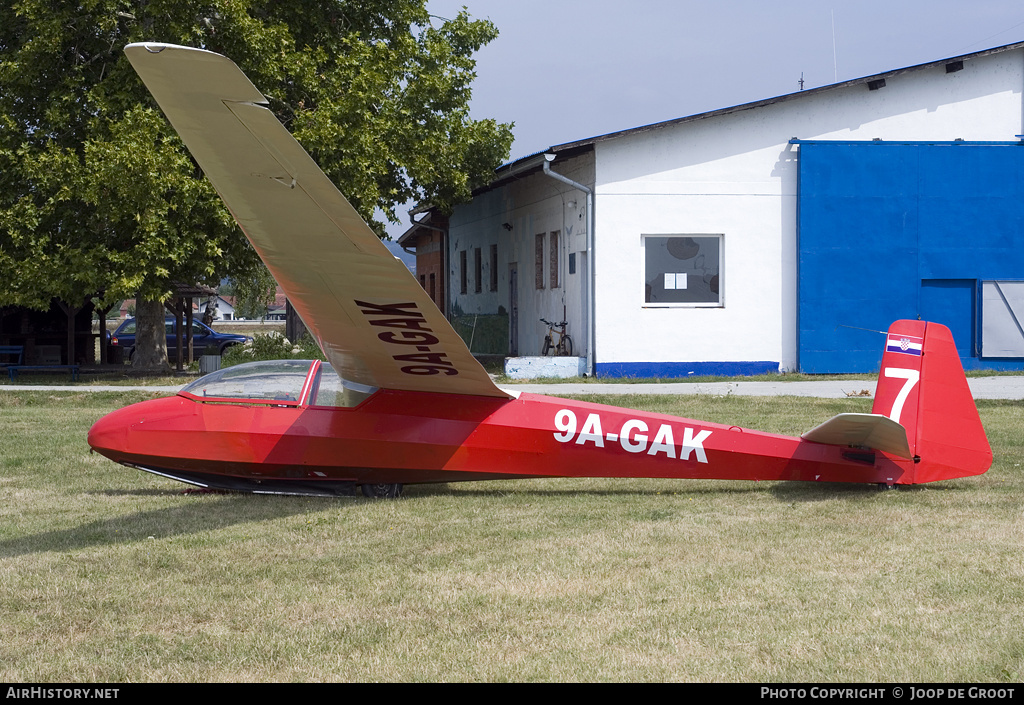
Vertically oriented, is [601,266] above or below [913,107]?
below

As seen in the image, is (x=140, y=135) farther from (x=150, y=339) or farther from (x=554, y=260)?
(x=554, y=260)

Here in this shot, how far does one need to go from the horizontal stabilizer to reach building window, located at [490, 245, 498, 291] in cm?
2319

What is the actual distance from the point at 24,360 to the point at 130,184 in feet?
37.1

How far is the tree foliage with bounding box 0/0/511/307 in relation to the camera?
20000mm

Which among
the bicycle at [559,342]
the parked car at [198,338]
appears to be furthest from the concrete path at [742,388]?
the parked car at [198,338]

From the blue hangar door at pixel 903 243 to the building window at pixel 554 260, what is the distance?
6004 millimetres

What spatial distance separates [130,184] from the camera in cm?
1930

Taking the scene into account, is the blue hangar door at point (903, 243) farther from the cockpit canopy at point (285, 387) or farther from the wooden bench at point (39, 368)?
the wooden bench at point (39, 368)

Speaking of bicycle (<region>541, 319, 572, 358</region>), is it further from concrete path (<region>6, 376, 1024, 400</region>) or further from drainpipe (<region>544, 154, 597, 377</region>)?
concrete path (<region>6, 376, 1024, 400</region>)

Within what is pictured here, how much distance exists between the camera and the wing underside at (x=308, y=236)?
5266 mm

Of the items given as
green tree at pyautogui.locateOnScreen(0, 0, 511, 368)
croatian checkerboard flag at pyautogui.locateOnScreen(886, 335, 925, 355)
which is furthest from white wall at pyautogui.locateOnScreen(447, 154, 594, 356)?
croatian checkerboard flag at pyautogui.locateOnScreen(886, 335, 925, 355)

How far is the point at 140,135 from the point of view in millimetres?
19656
